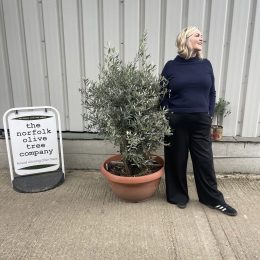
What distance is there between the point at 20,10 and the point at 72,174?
2305 millimetres

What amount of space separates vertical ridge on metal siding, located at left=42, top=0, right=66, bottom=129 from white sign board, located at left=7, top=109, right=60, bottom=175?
1.06ft

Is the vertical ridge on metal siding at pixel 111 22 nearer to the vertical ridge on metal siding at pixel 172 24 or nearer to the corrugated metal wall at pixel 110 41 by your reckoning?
the corrugated metal wall at pixel 110 41

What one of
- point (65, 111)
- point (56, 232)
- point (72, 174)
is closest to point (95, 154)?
point (72, 174)

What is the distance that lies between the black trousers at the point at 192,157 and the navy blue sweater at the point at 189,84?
0.09 m

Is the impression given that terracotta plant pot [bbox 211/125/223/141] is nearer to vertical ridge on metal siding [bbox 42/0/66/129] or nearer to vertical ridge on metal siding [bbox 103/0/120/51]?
vertical ridge on metal siding [bbox 103/0/120/51]

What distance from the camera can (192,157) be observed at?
3.24 metres

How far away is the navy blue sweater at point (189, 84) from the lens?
9.62 feet

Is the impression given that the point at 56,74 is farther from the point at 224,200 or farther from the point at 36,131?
the point at 224,200

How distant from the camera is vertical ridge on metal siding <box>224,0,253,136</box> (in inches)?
144

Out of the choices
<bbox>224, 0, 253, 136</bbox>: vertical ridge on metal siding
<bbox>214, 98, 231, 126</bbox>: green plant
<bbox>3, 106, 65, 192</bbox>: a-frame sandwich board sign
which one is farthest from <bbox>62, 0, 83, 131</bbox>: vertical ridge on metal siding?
<bbox>224, 0, 253, 136</bbox>: vertical ridge on metal siding

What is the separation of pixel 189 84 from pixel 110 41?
1.45m

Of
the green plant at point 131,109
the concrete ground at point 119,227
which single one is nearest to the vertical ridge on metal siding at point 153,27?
the green plant at point 131,109

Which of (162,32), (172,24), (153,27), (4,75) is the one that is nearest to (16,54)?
(4,75)

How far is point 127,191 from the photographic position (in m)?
3.27
